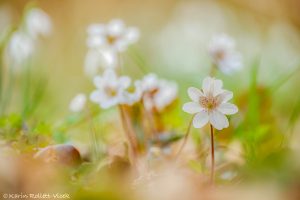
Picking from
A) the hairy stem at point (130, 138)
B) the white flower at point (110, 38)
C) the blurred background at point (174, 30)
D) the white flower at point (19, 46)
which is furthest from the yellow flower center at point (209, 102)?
the blurred background at point (174, 30)

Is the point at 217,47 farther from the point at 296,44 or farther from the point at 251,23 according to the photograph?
the point at 251,23

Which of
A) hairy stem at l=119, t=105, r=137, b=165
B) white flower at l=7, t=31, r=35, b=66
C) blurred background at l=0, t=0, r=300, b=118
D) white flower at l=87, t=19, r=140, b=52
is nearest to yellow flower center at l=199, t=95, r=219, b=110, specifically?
hairy stem at l=119, t=105, r=137, b=165

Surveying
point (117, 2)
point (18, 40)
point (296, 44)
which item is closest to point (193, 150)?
point (18, 40)

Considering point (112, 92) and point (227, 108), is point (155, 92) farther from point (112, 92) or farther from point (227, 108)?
point (227, 108)

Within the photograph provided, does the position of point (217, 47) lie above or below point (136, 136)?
above

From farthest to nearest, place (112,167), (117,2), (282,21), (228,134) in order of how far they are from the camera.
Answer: (117,2) < (282,21) < (228,134) < (112,167)

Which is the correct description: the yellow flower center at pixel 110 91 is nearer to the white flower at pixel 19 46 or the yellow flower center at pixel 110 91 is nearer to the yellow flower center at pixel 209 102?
the yellow flower center at pixel 209 102

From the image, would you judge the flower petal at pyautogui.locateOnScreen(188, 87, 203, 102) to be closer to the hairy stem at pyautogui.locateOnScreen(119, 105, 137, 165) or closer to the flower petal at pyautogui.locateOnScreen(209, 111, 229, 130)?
the flower petal at pyautogui.locateOnScreen(209, 111, 229, 130)
